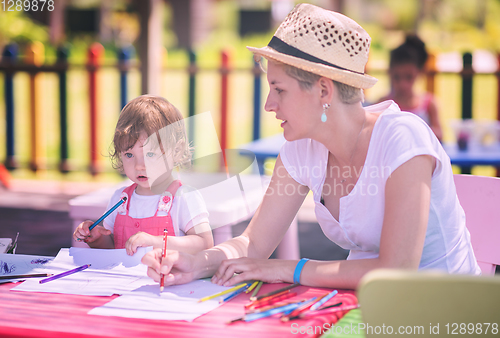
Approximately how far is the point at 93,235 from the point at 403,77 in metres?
2.75

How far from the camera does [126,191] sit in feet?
6.27

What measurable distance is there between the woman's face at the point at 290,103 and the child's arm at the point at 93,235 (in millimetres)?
672

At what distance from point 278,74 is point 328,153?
0.33 m

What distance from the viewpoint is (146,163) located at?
1.77 metres

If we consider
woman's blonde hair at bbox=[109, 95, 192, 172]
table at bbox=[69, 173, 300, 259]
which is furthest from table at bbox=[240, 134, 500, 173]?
woman's blonde hair at bbox=[109, 95, 192, 172]

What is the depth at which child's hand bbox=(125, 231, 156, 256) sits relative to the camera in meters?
1.47

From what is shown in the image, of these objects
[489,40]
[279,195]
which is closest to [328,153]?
[279,195]

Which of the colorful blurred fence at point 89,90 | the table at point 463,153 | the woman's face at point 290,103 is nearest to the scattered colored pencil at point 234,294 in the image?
the woman's face at point 290,103

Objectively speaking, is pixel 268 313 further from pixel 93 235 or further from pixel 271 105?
pixel 93 235

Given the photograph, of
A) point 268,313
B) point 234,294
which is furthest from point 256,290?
point 268,313

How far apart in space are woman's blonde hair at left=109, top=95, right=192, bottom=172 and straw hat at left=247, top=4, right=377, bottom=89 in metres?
0.51

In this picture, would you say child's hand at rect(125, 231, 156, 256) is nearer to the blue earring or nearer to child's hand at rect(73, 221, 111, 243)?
child's hand at rect(73, 221, 111, 243)

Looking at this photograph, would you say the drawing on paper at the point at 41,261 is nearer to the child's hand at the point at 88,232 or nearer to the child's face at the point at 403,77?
the child's hand at the point at 88,232

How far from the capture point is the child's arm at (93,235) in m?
1.70
